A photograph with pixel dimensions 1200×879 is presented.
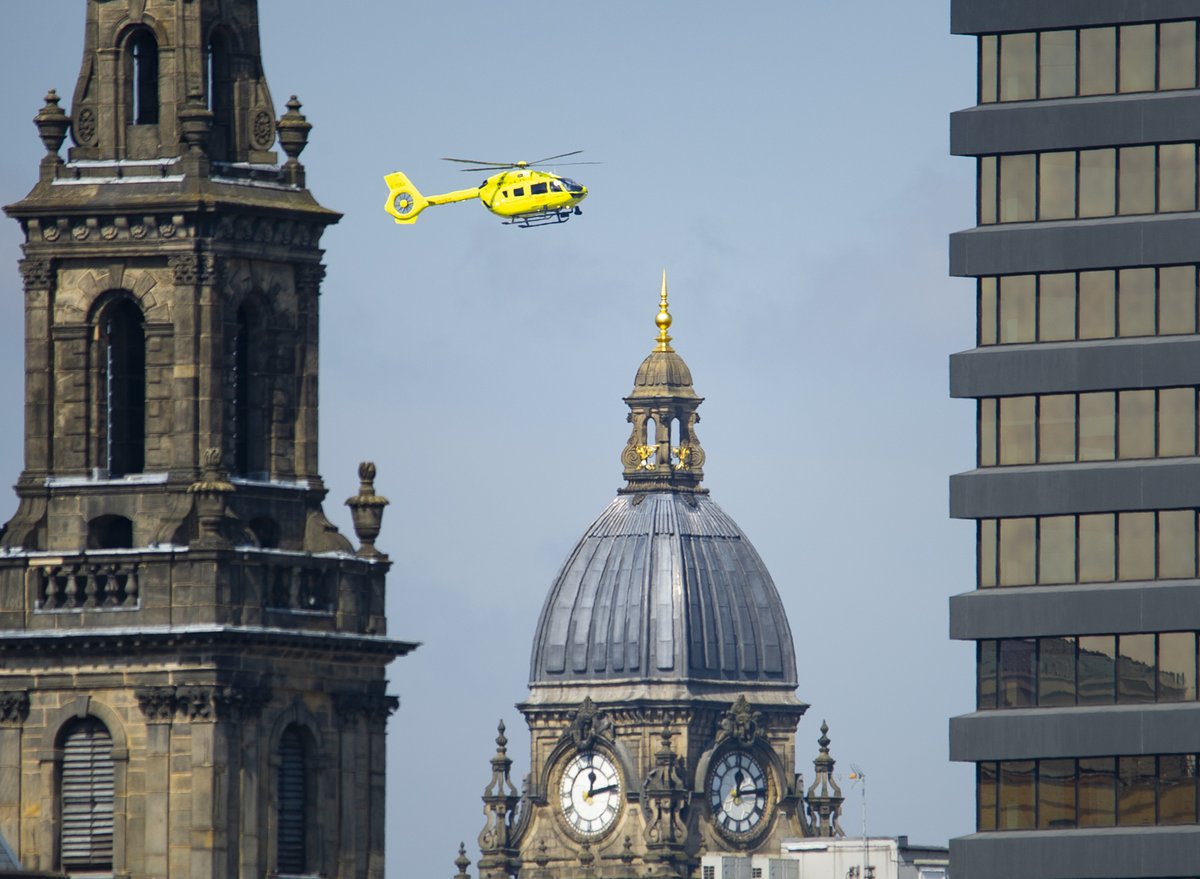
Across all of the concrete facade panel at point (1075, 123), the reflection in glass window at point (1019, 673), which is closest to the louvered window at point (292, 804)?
the reflection in glass window at point (1019, 673)

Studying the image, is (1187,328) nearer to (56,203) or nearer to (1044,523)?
(1044,523)

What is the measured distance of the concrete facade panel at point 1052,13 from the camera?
595ft

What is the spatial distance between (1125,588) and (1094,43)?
1605cm

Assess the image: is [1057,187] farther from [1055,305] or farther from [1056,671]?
[1056,671]

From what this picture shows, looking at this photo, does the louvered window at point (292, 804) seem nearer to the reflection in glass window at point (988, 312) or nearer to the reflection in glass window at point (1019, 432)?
the reflection in glass window at point (1019, 432)

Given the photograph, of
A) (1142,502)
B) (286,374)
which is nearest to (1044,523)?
(1142,502)

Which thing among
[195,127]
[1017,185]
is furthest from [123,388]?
[1017,185]

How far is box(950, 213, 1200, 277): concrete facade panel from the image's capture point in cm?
18012

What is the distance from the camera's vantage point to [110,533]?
172 meters

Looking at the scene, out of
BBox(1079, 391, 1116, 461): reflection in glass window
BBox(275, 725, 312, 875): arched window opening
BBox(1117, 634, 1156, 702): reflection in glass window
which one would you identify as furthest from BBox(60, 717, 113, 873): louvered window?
BBox(1079, 391, 1116, 461): reflection in glass window

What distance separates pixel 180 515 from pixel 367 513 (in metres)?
7.28

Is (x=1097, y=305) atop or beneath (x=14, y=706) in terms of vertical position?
atop

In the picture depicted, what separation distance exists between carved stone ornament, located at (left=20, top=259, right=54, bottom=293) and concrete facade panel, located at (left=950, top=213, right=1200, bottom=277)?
88.8 feet

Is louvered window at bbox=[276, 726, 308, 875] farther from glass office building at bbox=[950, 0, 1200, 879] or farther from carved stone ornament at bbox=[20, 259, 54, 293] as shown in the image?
glass office building at bbox=[950, 0, 1200, 879]
